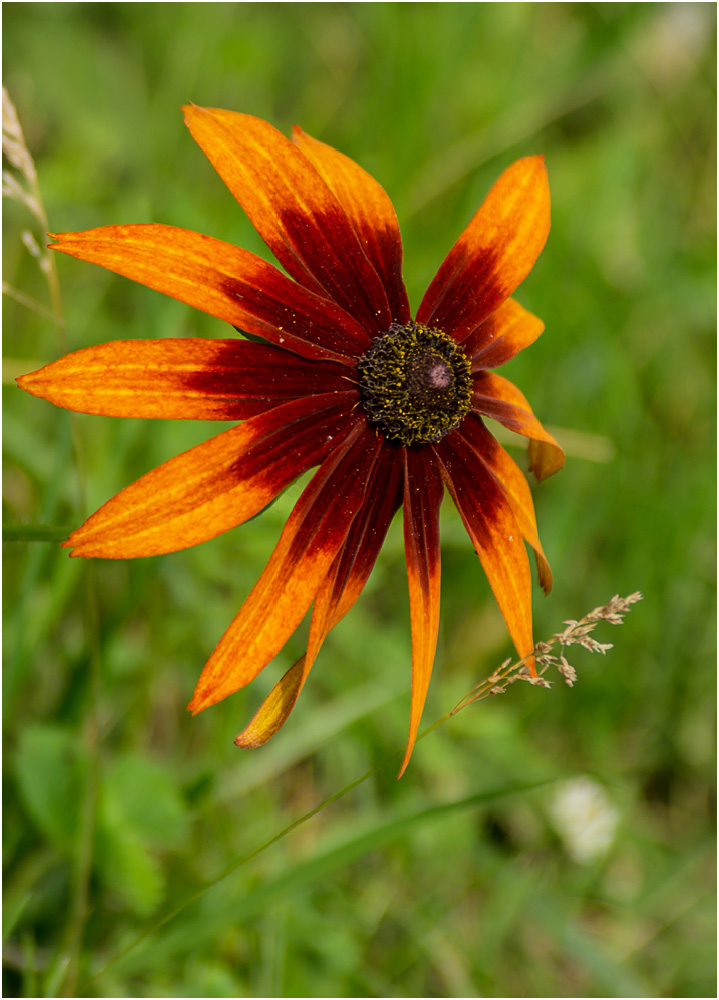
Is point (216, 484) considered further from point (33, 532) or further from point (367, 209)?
point (367, 209)

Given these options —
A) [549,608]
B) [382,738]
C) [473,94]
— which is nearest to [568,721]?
[549,608]

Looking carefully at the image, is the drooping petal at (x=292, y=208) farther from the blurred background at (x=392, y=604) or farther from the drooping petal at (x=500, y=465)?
the blurred background at (x=392, y=604)

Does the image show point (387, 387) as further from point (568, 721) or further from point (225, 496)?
point (568, 721)

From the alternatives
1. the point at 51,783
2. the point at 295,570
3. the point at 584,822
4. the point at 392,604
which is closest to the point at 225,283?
the point at 295,570

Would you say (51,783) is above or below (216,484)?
below

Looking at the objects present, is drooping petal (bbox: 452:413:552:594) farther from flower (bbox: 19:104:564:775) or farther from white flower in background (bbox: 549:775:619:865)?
white flower in background (bbox: 549:775:619:865)
